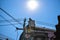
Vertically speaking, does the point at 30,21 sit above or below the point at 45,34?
above

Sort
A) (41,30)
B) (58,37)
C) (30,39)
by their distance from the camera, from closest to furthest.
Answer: (58,37), (30,39), (41,30)

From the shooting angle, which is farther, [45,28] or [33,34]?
[45,28]

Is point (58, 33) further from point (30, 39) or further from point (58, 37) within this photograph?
point (30, 39)

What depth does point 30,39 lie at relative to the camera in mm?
27281

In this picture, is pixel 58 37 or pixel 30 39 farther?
pixel 30 39

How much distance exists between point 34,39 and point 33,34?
922 millimetres

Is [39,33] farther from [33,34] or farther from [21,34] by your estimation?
[21,34]

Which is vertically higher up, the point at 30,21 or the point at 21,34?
the point at 30,21

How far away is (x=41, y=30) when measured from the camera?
2955 cm

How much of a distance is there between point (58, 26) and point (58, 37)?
1503 millimetres

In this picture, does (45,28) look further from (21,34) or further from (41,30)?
(21,34)

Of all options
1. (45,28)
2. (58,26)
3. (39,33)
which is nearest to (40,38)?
(39,33)

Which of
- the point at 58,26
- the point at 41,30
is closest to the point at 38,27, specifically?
the point at 41,30

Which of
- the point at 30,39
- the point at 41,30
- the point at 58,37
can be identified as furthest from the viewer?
the point at 41,30
